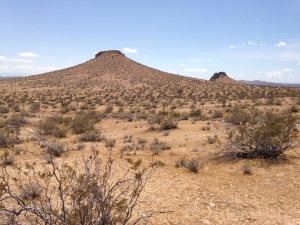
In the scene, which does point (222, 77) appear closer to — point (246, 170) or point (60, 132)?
point (60, 132)

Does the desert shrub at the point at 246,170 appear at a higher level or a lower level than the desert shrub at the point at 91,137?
higher

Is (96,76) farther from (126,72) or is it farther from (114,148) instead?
(114,148)

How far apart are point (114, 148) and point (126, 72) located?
59.6 m

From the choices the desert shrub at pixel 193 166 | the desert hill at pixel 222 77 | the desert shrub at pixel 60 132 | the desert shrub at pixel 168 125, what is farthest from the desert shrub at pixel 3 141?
the desert hill at pixel 222 77

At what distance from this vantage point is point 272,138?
25.8 feet

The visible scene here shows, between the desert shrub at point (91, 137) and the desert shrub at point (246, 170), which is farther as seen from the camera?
the desert shrub at point (91, 137)

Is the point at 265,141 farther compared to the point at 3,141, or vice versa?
the point at 3,141

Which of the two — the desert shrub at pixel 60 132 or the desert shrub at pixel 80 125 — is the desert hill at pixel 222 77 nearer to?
the desert shrub at pixel 80 125

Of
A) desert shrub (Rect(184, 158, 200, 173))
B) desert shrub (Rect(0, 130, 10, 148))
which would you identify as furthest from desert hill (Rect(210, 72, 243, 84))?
desert shrub (Rect(184, 158, 200, 173))

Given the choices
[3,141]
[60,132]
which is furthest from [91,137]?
[3,141]

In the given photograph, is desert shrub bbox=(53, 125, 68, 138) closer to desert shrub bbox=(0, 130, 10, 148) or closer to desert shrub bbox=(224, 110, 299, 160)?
desert shrub bbox=(0, 130, 10, 148)

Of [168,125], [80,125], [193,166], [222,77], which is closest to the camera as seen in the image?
[193,166]

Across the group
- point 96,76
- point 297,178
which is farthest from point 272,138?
point 96,76

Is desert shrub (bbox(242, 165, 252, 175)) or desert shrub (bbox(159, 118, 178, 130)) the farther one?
desert shrub (bbox(159, 118, 178, 130))
